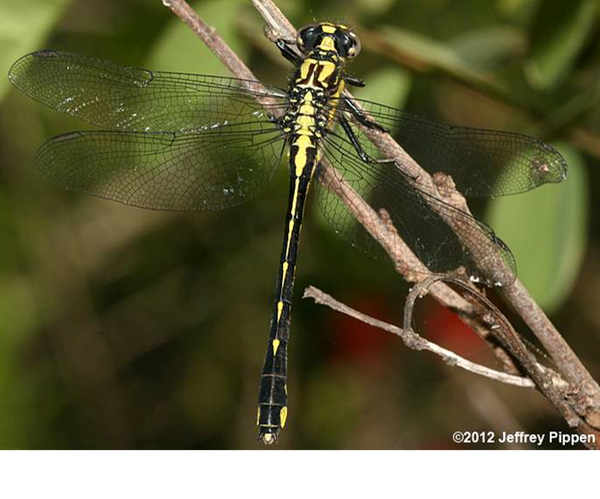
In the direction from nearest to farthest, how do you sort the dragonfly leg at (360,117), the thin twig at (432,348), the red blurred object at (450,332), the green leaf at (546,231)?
the thin twig at (432,348)
the dragonfly leg at (360,117)
the green leaf at (546,231)
the red blurred object at (450,332)

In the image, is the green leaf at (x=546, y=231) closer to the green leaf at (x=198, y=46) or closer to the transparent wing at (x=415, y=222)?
the transparent wing at (x=415, y=222)

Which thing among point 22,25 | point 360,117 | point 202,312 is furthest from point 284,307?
point 202,312

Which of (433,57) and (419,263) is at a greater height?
(433,57)

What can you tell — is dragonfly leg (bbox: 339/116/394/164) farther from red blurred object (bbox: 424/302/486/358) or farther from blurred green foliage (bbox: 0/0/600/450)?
red blurred object (bbox: 424/302/486/358)

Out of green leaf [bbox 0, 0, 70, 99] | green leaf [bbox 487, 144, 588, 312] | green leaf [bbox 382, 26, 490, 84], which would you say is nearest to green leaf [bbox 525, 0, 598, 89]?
green leaf [bbox 382, 26, 490, 84]

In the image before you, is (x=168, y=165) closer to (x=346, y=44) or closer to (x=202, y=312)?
(x=346, y=44)

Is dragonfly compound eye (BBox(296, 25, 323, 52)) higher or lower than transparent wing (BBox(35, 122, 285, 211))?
higher

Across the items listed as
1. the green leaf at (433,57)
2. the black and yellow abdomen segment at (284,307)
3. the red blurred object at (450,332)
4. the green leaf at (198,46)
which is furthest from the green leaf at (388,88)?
the red blurred object at (450,332)
